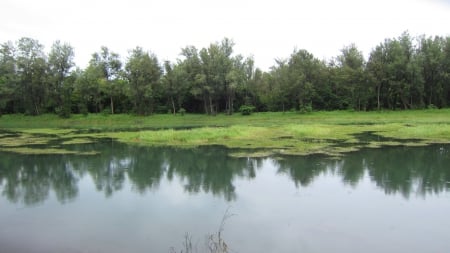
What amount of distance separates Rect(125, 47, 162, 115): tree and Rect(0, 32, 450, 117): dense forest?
15cm

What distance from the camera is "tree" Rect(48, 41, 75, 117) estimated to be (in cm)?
6638

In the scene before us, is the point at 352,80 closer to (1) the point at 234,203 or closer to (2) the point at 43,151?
(2) the point at 43,151

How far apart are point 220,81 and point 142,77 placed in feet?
39.3

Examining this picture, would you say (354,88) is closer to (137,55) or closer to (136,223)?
(137,55)

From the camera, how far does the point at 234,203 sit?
13.7 m

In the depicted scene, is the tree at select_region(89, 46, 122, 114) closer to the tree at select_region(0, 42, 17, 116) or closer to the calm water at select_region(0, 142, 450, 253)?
the tree at select_region(0, 42, 17, 116)

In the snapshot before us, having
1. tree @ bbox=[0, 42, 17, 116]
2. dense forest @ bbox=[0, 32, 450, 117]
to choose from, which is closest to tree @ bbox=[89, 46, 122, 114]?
dense forest @ bbox=[0, 32, 450, 117]

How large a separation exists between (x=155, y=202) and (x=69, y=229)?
3.35 m

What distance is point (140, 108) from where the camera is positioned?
64875 mm

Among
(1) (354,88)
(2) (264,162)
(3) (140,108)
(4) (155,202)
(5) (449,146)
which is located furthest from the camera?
(3) (140,108)

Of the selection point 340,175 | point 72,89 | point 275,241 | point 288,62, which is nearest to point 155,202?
point 275,241

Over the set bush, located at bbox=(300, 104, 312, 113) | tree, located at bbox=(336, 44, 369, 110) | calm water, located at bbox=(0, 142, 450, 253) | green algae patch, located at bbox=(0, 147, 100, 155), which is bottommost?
calm water, located at bbox=(0, 142, 450, 253)

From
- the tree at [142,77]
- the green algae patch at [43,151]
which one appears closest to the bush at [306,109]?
the tree at [142,77]

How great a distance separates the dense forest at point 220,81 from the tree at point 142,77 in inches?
6.1
